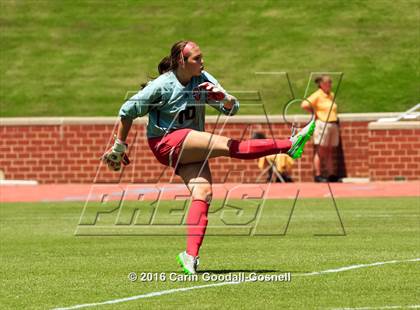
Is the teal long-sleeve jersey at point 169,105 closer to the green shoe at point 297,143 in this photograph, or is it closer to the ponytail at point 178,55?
the ponytail at point 178,55

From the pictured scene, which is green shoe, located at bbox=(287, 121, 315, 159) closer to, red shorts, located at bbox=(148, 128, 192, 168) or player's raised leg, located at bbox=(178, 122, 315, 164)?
player's raised leg, located at bbox=(178, 122, 315, 164)

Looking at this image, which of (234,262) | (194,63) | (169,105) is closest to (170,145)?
(169,105)

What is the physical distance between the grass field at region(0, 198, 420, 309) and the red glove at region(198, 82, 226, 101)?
1547 mm

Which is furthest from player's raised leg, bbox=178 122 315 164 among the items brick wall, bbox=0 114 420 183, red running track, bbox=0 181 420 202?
brick wall, bbox=0 114 420 183

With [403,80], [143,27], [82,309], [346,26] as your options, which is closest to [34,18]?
[143,27]

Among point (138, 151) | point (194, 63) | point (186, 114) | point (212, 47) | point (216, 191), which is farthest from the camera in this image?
point (212, 47)

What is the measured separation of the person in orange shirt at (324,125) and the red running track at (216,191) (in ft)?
3.76

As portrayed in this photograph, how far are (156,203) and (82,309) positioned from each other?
42.0 ft

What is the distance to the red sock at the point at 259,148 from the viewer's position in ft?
35.3

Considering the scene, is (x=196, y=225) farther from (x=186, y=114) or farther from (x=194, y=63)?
(x=194, y=63)

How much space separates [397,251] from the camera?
1266 cm

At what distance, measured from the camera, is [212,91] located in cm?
1073

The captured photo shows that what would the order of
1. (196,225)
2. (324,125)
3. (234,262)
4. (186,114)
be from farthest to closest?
(324,125) → (234,262) → (186,114) → (196,225)

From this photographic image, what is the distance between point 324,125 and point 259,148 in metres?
16.2
